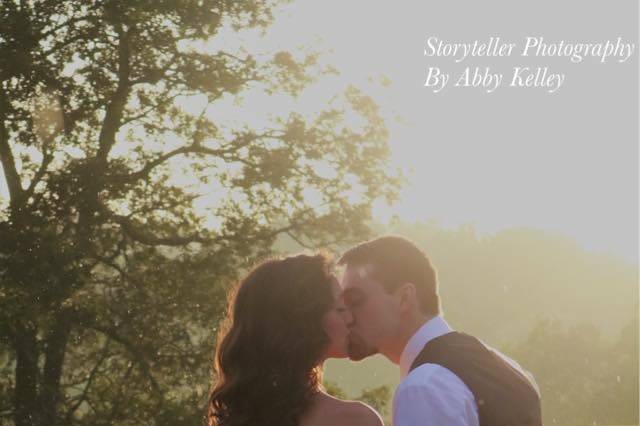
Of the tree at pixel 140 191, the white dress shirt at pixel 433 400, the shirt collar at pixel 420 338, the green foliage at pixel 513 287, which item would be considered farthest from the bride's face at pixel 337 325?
the green foliage at pixel 513 287

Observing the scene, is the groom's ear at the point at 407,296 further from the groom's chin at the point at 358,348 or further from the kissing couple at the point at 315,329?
the groom's chin at the point at 358,348

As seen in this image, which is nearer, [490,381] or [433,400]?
[433,400]

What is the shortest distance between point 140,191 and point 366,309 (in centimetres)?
1155

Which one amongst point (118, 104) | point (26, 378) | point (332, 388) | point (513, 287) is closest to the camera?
point (332, 388)

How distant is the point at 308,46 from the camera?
715 inches

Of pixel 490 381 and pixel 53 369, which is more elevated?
pixel 53 369

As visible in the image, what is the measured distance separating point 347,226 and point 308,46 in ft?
14.0

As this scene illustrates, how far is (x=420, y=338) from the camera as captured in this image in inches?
172

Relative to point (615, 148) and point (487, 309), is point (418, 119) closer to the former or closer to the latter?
point (615, 148)

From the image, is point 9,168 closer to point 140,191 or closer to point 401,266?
point 140,191

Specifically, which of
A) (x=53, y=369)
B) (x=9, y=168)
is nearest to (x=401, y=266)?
(x=53, y=369)

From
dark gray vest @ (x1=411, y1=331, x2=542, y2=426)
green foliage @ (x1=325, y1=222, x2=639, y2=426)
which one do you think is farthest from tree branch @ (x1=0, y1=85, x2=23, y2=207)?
green foliage @ (x1=325, y1=222, x2=639, y2=426)

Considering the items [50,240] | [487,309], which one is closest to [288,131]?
[50,240]

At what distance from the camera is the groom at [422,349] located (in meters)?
3.41
